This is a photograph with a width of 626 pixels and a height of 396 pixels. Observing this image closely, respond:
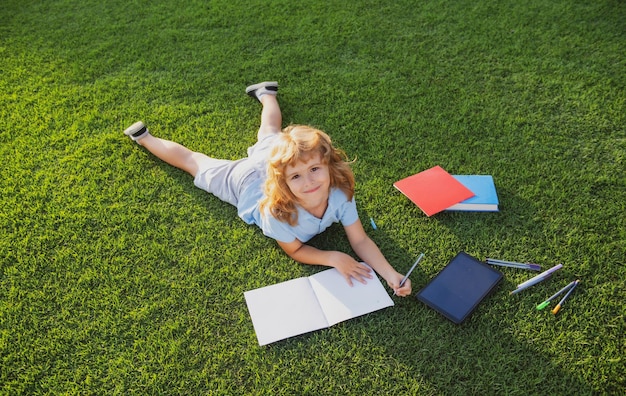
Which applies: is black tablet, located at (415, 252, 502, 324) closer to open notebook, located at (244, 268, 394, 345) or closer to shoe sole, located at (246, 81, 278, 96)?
open notebook, located at (244, 268, 394, 345)

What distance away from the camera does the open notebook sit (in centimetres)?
228

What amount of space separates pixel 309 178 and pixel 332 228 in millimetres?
556

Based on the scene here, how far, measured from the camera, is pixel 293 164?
2.21 meters

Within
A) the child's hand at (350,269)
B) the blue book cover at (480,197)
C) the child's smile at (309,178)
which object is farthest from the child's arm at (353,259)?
the blue book cover at (480,197)

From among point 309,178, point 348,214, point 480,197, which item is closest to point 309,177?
point 309,178

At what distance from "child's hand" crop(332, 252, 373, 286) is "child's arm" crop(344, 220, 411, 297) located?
0.18 ft

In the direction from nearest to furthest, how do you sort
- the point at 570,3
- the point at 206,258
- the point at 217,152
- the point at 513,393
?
the point at 513,393 → the point at 206,258 → the point at 217,152 → the point at 570,3

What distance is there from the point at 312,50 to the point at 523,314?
2.68m

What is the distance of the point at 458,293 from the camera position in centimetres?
233

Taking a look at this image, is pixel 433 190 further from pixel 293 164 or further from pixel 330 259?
pixel 293 164

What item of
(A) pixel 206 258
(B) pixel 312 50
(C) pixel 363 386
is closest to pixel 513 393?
(C) pixel 363 386

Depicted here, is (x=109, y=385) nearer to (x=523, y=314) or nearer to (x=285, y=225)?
(x=285, y=225)

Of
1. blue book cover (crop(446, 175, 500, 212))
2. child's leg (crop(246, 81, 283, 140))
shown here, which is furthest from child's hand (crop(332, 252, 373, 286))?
child's leg (crop(246, 81, 283, 140))

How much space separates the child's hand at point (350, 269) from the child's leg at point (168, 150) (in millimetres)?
1131
